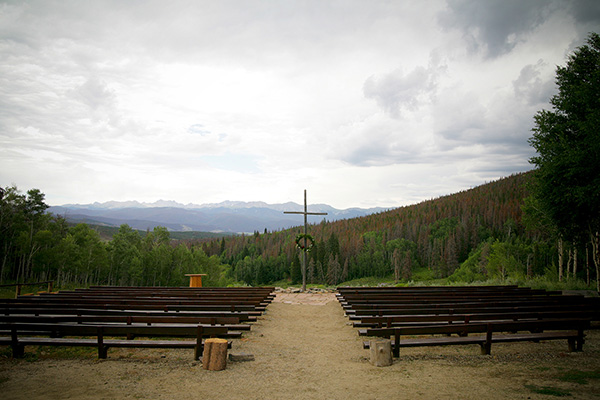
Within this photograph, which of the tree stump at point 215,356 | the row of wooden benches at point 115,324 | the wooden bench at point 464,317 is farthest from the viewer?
the wooden bench at point 464,317

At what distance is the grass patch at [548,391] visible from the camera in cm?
498

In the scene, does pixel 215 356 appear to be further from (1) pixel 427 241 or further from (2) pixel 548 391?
(1) pixel 427 241

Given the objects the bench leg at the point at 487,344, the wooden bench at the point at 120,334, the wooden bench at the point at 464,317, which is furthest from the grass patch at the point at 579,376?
the wooden bench at the point at 120,334

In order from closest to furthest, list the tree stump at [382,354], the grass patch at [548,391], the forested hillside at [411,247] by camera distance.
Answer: the grass patch at [548,391] < the tree stump at [382,354] < the forested hillside at [411,247]

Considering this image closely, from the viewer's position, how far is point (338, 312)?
12953 mm

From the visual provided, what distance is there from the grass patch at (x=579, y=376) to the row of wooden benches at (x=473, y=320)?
115 cm

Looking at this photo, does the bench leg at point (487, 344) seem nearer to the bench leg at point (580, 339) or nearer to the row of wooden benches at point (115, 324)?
the bench leg at point (580, 339)

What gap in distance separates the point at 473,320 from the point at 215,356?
640 centimetres

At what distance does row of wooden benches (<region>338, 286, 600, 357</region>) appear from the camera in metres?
7.02

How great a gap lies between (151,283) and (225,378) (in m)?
59.5

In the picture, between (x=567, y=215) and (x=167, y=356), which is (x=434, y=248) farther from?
(x=167, y=356)

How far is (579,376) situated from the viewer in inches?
227

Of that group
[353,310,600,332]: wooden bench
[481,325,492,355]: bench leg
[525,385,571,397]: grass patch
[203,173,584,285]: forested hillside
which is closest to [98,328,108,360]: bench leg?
[353,310,600,332]: wooden bench

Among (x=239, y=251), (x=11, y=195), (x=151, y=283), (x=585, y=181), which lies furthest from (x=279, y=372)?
(x=239, y=251)
